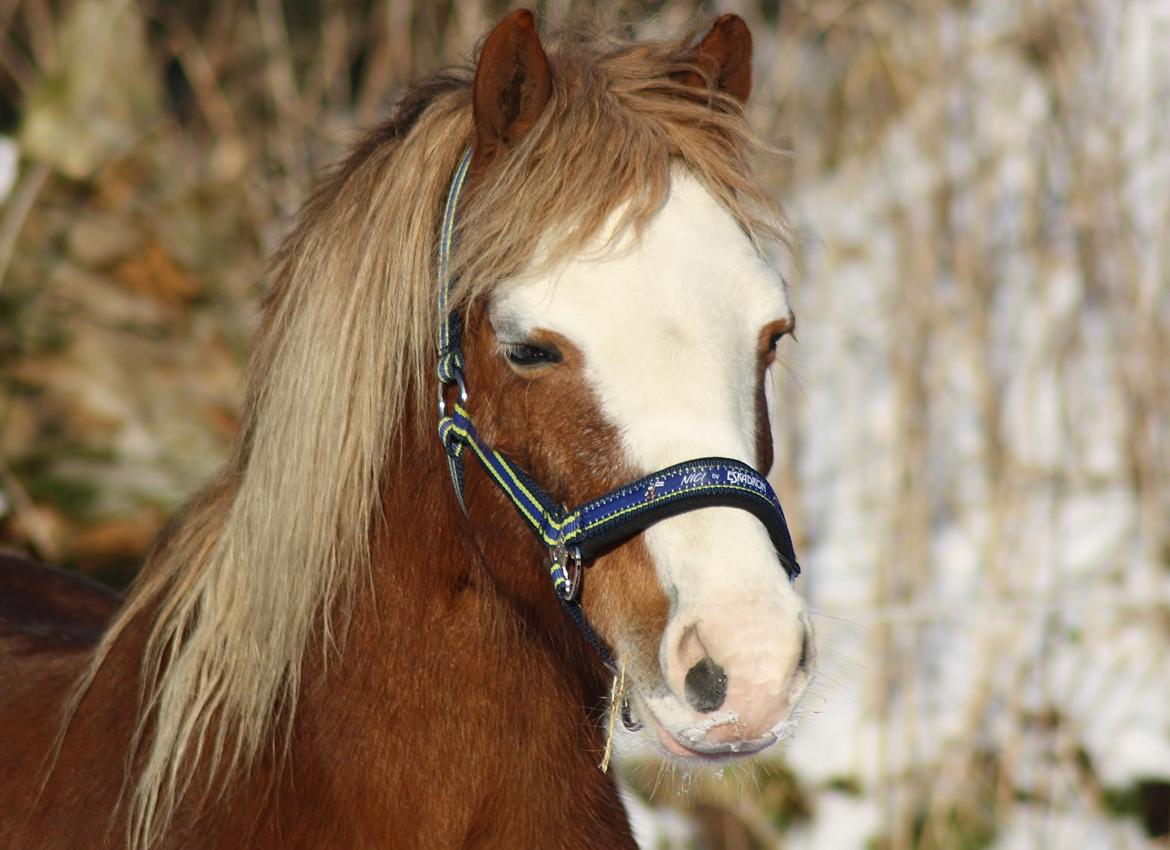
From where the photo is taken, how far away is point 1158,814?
13.7 feet

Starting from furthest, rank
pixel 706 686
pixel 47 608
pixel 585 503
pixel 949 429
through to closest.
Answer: pixel 949 429 < pixel 47 608 < pixel 585 503 < pixel 706 686

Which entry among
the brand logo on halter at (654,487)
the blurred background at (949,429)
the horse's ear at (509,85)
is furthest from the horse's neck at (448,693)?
the blurred background at (949,429)

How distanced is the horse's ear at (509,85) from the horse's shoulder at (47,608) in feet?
3.88

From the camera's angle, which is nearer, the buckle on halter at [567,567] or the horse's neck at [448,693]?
the buckle on halter at [567,567]

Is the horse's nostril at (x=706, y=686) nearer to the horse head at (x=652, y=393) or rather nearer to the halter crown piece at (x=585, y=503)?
the horse head at (x=652, y=393)

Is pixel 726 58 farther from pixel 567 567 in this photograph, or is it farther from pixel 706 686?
pixel 706 686

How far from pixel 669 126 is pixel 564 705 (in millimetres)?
830

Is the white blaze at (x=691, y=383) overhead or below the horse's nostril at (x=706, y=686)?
overhead

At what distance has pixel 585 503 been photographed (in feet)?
5.25

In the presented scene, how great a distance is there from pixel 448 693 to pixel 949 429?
3173 mm

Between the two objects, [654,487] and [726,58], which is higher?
[726,58]

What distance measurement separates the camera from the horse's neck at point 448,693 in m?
1.74

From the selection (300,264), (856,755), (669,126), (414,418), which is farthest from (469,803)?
(856,755)

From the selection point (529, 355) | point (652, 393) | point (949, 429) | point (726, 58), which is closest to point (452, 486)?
point (529, 355)
